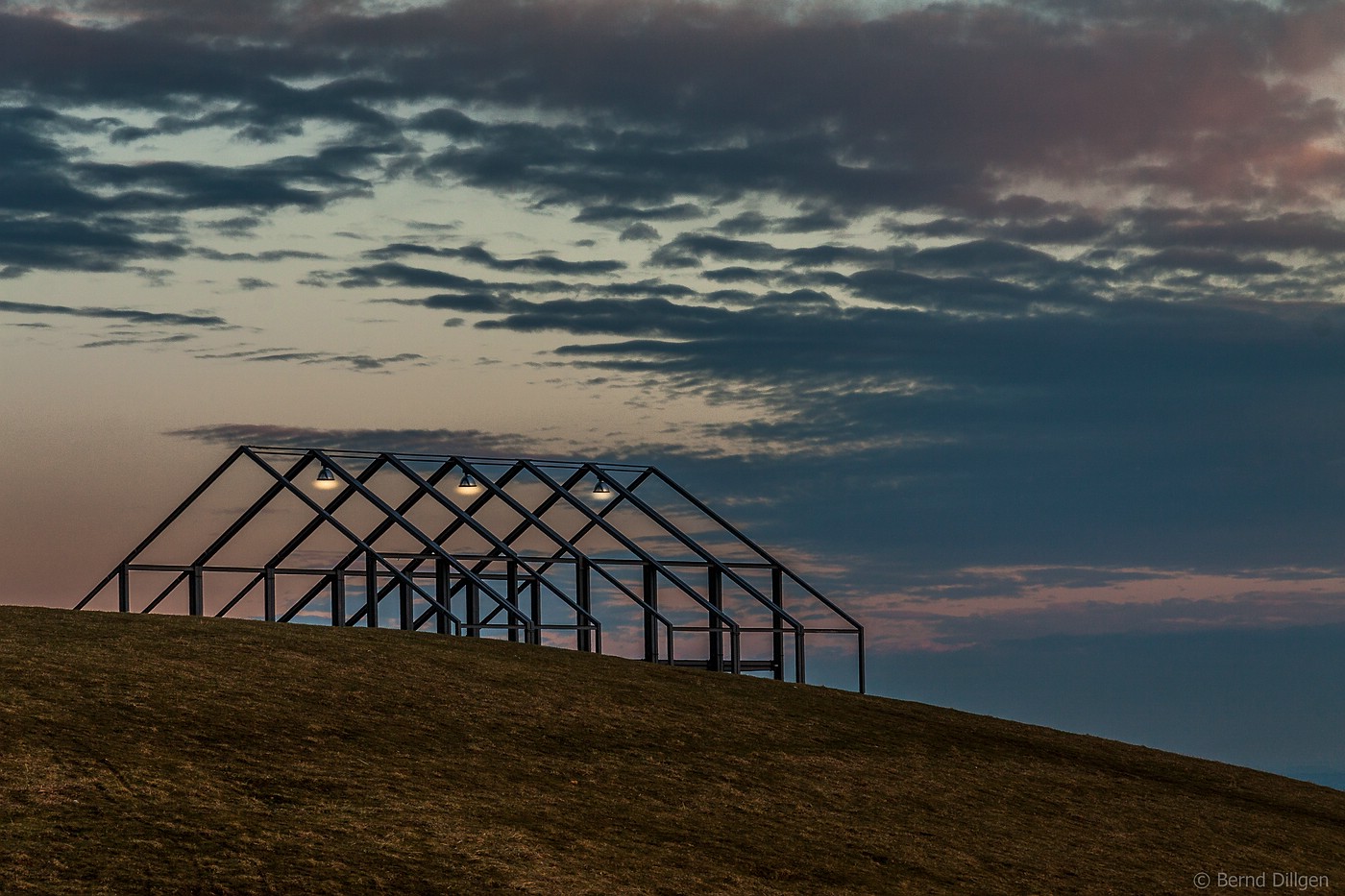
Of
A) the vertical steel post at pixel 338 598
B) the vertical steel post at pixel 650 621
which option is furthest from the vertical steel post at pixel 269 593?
the vertical steel post at pixel 650 621

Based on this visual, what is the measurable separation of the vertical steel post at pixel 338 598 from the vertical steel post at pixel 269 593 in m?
1.27

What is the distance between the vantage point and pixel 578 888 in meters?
14.0

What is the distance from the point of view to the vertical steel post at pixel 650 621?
33.6 metres

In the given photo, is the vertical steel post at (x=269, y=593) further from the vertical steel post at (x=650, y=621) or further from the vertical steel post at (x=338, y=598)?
the vertical steel post at (x=650, y=621)

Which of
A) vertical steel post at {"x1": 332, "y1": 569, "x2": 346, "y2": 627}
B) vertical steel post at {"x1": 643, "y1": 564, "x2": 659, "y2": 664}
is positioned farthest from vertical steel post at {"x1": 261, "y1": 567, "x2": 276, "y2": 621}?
vertical steel post at {"x1": 643, "y1": 564, "x2": 659, "y2": 664}

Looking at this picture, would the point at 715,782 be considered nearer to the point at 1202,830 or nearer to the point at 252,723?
the point at 252,723

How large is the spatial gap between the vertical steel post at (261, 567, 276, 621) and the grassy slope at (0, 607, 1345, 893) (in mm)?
6654

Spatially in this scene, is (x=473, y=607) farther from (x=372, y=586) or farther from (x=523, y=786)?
(x=523, y=786)

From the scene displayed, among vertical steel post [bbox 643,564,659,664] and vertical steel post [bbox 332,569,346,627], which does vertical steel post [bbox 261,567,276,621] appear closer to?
vertical steel post [bbox 332,569,346,627]

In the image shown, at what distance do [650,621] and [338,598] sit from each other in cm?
684

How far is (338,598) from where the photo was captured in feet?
108

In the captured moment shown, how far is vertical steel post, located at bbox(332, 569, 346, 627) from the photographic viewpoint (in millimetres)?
32875

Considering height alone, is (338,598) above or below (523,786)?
above

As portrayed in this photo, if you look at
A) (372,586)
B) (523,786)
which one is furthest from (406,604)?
(523,786)
